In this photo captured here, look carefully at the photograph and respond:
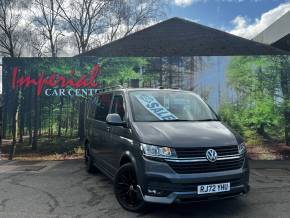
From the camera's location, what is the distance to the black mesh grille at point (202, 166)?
4738 mm

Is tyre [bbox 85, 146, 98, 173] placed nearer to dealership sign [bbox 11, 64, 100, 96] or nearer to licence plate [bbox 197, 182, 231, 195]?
dealership sign [bbox 11, 64, 100, 96]

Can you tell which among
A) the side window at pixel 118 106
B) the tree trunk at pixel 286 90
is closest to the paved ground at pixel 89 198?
the side window at pixel 118 106

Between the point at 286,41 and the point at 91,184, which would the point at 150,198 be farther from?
the point at 286,41

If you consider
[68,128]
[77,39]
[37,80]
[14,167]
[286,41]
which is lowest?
[14,167]

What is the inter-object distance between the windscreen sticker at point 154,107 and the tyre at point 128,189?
3.37ft

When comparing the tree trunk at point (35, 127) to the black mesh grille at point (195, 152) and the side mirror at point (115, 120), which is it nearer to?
the side mirror at point (115, 120)

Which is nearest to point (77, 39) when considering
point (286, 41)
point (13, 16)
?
point (13, 16)

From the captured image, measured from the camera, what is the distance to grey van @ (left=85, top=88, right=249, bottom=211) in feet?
15.5

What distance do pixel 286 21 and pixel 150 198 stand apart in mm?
17165

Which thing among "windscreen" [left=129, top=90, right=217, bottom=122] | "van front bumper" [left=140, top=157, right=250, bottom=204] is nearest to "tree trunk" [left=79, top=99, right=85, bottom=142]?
"windscreen" [left=129, top=90, right=217, bottom=122]

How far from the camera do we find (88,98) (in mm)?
11016

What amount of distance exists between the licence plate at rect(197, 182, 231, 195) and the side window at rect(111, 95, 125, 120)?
192 cm

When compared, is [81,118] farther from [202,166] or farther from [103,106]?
[202,166]

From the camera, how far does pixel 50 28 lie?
34719 mm
